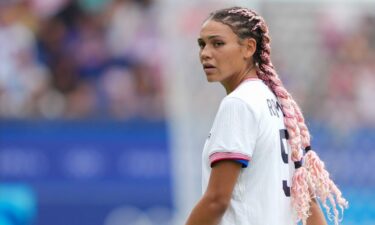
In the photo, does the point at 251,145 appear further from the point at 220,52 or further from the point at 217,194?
the point at 220,52

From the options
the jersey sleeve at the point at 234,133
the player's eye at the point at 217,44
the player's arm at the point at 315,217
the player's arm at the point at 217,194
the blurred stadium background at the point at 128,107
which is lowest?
the player's arm at the point at 217,194

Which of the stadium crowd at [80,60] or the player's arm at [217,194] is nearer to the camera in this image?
the player's arm at [217,194]

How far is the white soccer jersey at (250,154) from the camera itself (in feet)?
15.1

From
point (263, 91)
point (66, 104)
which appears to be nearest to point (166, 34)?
point (66, 104)

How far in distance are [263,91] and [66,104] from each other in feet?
25.3

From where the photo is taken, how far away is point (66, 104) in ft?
40.5

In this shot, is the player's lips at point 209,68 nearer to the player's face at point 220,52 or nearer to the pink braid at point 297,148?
the player's face at point 220,52

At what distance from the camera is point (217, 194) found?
4.56m

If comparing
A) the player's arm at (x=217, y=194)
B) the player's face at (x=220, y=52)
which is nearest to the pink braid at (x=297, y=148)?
the player's face at (x=220, y=52)

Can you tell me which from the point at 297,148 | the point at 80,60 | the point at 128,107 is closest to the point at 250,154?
the point at 297,148

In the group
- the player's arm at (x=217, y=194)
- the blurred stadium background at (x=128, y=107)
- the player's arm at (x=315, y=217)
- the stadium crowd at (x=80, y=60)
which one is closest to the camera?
the player's arm at (x=217, y=194)

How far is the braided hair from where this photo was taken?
15.8ft

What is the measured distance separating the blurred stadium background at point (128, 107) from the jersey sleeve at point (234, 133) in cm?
685

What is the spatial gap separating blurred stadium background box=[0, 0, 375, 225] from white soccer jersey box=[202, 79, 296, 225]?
6816mm
